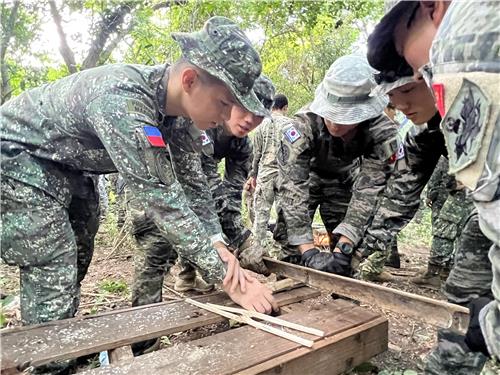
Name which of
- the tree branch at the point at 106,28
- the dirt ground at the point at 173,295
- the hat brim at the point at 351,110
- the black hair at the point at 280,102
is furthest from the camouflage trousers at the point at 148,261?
the tree branch at the point at 106,28

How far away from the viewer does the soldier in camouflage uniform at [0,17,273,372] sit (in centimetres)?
202

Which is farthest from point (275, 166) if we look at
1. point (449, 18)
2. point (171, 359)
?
point (449, 18)

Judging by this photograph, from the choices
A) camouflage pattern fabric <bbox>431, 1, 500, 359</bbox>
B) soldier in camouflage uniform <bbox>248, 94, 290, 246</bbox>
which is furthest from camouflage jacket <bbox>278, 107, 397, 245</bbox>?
soldier in camouflage uniform <bbox>248, 94, 290, 246</bbox>

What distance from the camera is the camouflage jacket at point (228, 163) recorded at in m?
3.73

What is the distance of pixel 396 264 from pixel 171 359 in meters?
4.19

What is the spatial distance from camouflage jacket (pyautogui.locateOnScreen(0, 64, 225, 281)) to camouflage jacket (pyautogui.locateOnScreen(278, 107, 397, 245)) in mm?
1140

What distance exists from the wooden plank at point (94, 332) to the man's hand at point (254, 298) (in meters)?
0.10

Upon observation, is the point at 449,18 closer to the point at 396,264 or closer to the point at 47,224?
the point at 47,224

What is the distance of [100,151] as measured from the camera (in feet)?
7.49

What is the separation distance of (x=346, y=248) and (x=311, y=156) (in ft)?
2.58

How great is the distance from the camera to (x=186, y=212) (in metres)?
2.06

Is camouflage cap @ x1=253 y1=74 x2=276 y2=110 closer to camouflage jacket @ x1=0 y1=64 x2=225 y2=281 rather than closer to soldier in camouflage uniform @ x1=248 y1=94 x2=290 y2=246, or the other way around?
camouflage jacket @ x1=0 y1=64 x2=225 y2=281

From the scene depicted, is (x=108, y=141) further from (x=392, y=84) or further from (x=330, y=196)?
(x=330, y=196)

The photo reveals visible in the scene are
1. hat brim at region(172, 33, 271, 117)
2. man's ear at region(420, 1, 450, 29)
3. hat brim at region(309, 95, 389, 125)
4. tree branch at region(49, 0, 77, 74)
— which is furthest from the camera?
tree branch at region(49, 0, 77, 74)
